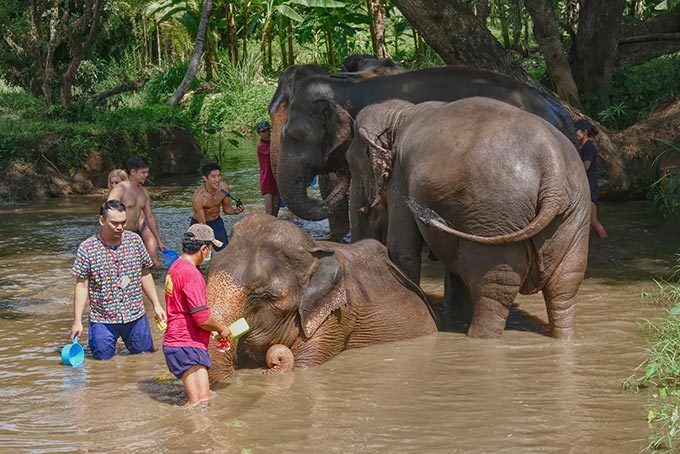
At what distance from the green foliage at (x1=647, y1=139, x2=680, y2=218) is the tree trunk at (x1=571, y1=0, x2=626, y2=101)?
2170 millimetres

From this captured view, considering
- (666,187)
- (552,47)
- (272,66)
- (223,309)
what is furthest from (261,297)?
(272,66)

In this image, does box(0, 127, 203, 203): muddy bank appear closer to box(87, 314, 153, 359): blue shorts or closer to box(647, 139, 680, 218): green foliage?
box(647, 139, 680, 218): green foliage

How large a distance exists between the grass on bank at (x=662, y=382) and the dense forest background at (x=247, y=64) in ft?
Answer: 14.2

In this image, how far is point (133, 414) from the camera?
6148mm

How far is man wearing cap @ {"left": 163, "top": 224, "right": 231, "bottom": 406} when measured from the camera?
606 cm

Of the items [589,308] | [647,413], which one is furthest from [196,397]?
[589,308]

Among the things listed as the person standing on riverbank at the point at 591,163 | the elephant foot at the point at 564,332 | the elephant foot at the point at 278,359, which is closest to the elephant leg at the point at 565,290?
the elephant foot at the point at 564,332

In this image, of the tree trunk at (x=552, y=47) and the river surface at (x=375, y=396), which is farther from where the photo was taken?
the tree trunk at (x=552, y=47)

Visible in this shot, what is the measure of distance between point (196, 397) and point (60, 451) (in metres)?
0.89

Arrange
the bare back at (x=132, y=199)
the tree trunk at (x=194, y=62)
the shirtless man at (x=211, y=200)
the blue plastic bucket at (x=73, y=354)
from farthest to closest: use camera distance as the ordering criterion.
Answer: the tree trunk at (x=194, y=62), the shirtless man at (x=211, y=200), the bare back at (x=132, y=199), the blue plastic bucket at (x=73, y=354)

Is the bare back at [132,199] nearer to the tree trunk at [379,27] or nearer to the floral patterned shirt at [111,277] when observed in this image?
the floral patterned shirt at [111,277]

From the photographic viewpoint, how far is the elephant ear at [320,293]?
6917 mm

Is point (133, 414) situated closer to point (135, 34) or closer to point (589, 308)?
point (589, 308)

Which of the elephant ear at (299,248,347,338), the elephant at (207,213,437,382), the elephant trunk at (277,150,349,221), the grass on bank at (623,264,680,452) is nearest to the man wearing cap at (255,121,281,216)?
the elephant trunk at (277,150,349,221)
